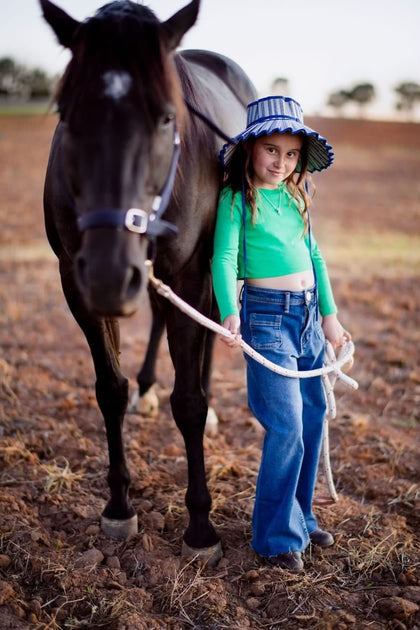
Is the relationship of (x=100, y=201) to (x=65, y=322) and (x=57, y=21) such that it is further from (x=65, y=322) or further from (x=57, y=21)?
(x=65, y=322)

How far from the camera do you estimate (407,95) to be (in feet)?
168

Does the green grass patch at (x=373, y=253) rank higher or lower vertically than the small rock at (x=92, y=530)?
higher

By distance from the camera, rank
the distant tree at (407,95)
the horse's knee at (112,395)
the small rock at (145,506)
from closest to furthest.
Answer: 1. the horse's knee at (112,395)
2. the small rock at (145,506)
3. the distant tree at (407,95)

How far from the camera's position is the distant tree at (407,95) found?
50469 mm

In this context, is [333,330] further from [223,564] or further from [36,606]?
[36,606]

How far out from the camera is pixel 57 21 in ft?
5.83

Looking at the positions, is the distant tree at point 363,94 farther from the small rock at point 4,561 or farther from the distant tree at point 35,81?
the small rock at point 4,561

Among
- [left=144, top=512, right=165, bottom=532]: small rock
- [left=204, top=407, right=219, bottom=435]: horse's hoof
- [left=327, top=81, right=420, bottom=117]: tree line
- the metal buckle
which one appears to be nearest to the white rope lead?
the metal buckle

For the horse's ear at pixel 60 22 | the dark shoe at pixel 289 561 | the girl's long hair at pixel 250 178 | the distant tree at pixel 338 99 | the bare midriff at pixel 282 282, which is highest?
the distant tree at pixel 338 99

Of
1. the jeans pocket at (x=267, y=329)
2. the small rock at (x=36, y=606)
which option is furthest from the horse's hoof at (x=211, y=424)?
the small rock at (x=36, y=606)

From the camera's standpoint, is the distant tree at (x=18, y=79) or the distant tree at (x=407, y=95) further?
the distant tree at (x=407, y=95)

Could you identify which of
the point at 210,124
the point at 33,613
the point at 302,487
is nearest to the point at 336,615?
the point at 302,487

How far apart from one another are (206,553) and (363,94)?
56.9 metres

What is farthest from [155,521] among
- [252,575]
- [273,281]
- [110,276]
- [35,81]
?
[35,81]
